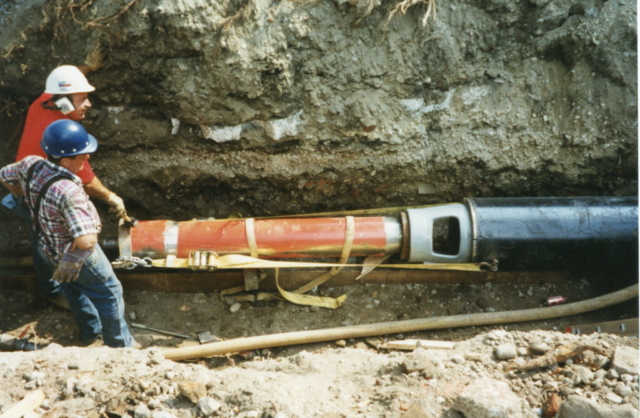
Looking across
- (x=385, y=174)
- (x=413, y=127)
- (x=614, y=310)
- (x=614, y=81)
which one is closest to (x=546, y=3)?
(x=614, y=81)

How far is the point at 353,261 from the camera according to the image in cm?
459

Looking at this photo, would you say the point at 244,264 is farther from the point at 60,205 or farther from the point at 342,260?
the point at 60,205

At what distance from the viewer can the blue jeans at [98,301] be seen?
3.45 metres

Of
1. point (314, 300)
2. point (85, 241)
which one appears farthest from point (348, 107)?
point (85, 241)

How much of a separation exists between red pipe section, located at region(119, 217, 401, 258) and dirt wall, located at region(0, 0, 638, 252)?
24.3 inches

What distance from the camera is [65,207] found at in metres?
3.08

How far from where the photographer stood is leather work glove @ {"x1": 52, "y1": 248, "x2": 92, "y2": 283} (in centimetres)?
→ 322

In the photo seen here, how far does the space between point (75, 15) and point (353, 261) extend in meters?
3.19

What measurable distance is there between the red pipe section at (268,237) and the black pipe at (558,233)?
759mm

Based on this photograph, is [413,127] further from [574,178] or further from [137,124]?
[137,124]

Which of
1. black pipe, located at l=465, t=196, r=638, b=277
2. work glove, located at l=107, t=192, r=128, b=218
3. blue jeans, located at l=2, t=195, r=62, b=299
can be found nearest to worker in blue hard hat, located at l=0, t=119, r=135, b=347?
blue jeans, located at l=2, t=195, r=62, b=299

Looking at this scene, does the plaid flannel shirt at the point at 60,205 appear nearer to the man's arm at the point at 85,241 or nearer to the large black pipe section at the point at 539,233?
the man's arm at the point at 85,241

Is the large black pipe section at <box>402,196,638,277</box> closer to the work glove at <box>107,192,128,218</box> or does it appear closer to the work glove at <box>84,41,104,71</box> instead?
the work glove at <box>107,192,128,218</box>

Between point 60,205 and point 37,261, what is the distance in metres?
1.27
